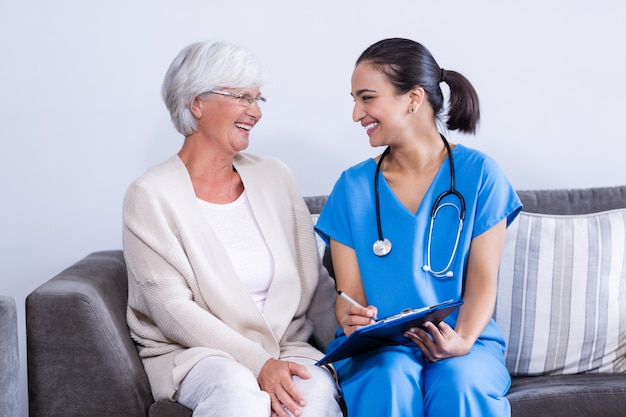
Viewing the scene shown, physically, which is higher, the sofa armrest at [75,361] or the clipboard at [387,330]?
the clipboard at [387,330]

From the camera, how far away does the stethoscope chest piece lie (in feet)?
6.63

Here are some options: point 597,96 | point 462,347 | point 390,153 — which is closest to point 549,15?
point 597,96

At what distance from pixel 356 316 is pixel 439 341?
0.21 meters

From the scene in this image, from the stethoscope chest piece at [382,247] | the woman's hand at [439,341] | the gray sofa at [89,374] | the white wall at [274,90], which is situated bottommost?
the gray sofa at [89,374]

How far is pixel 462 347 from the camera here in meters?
1.83

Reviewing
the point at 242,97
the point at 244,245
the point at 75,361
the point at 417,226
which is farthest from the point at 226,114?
the point at 75,361

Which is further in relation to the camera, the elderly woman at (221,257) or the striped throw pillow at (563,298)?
the striped throw pillow at (563,298)

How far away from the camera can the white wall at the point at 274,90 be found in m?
2.62

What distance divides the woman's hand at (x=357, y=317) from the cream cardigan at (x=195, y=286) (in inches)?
6.2

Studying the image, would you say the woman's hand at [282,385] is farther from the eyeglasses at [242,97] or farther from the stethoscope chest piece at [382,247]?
the eyeglasses at [242,97]

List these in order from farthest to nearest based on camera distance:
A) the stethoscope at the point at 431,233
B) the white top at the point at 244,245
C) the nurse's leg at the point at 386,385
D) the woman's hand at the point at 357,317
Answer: the white top at the point at 244,245 → the stethoscope at the point at 431,233 → the woman's hand at the point at 357,317 → the nurse's leg at the point at 386,385

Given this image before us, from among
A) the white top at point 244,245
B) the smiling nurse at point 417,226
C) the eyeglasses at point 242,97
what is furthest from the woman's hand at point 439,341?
the eyeglasses at point 242,97

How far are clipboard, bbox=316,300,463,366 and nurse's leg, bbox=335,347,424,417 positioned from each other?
4 cm

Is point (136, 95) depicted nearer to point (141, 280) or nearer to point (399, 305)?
point (141, 280)
